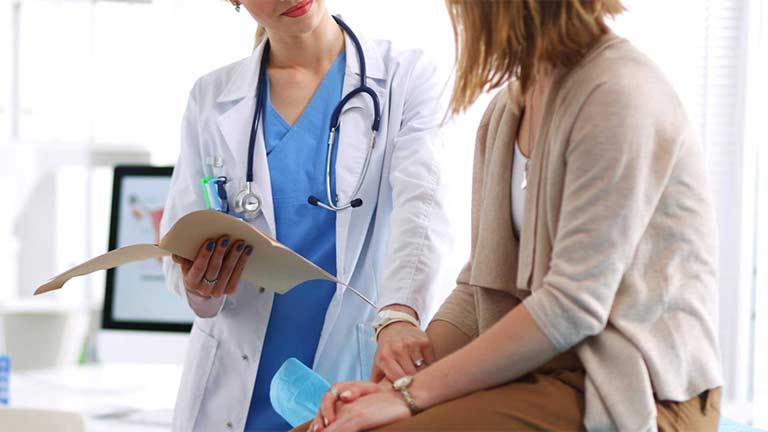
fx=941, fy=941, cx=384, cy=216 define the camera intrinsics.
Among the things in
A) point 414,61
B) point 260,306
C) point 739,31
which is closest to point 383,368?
point 260,306

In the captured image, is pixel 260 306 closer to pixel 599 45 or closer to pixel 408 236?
pixel 408 236

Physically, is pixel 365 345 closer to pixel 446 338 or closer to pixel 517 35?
pixel 446 338

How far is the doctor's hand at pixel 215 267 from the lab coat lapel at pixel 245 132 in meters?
0.16

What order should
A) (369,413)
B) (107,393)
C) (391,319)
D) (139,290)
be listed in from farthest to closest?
(107,393)
(139,290)
(391,319)
(369,413)

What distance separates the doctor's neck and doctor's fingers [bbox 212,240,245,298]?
447mm

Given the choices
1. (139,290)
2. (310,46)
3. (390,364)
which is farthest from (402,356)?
(139,290)

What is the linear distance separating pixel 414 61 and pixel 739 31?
84.2 inches

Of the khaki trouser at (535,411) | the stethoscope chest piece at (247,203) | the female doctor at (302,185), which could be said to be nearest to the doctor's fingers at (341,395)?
the khaki trouser at (535,411)

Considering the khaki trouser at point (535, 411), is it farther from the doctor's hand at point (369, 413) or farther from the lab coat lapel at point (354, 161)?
the lab coat lapel at point (354, 161)

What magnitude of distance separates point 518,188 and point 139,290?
2.15 meters

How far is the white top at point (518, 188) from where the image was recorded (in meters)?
1.14

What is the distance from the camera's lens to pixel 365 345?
1660mm

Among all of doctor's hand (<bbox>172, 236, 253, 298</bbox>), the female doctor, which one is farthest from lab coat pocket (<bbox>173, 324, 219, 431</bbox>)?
doctor's hand (<bbox>172, 236, 253, 298</bbox>)

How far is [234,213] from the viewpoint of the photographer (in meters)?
1.67
